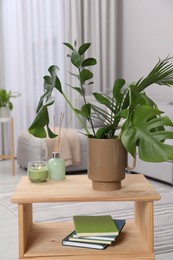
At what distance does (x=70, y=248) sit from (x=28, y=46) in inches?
157

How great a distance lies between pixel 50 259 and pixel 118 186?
39 centimetres

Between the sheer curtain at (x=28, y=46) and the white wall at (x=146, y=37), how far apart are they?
0.85 metres

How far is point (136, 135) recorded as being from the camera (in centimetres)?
159

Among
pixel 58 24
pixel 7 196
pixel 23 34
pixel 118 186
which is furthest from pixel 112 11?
pixel 118 186

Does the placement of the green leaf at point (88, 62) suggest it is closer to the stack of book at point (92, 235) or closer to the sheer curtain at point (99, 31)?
the stack of book at point (92, 235)

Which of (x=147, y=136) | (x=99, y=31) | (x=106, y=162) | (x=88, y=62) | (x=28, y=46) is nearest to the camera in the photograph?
(x=147, y=136)

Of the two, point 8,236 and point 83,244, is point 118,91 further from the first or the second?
point 8,236

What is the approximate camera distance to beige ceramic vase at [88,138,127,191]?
175 centimetres

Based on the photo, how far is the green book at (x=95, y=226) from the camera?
1.85 metres

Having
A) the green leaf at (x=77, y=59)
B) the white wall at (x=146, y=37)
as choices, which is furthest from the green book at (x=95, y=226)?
the white wall at (x=146, y=37)

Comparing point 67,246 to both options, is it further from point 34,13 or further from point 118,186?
point 34,13

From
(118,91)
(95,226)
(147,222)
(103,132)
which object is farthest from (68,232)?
(118,91)

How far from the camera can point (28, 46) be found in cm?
548

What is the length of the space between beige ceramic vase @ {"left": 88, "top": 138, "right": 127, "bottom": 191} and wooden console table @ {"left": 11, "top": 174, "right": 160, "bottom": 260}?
0.04m
